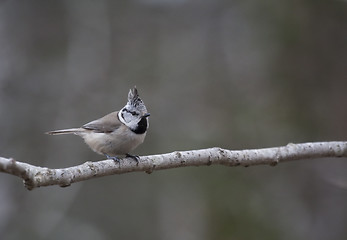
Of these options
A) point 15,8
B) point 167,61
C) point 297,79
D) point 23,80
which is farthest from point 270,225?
point 15,8

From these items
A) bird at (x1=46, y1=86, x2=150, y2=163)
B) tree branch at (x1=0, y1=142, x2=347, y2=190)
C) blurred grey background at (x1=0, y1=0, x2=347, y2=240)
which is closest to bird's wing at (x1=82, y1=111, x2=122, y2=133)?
bird at (x1=46, y1=86, x2=150, y2=163)

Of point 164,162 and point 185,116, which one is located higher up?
point 185,116

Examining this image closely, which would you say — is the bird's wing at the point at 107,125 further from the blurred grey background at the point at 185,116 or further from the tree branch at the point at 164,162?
the blurred grey background at the point at 185,116

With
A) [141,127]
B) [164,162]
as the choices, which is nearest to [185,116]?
[141,127]

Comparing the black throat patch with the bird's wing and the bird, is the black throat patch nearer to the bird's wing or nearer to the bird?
the bird

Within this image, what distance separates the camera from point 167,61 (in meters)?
8.35

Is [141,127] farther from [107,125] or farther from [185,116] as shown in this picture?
[185,116]

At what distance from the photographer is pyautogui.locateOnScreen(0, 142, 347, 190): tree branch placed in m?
2.50

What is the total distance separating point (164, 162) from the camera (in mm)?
3297

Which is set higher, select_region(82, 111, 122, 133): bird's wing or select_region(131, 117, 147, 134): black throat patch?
select_region(82, 111, 122, 133): bird's wing

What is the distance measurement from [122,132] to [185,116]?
389cm

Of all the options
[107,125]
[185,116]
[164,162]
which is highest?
[185,116]

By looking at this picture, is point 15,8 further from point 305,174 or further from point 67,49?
point 305,174

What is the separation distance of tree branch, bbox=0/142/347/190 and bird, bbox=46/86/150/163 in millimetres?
616
